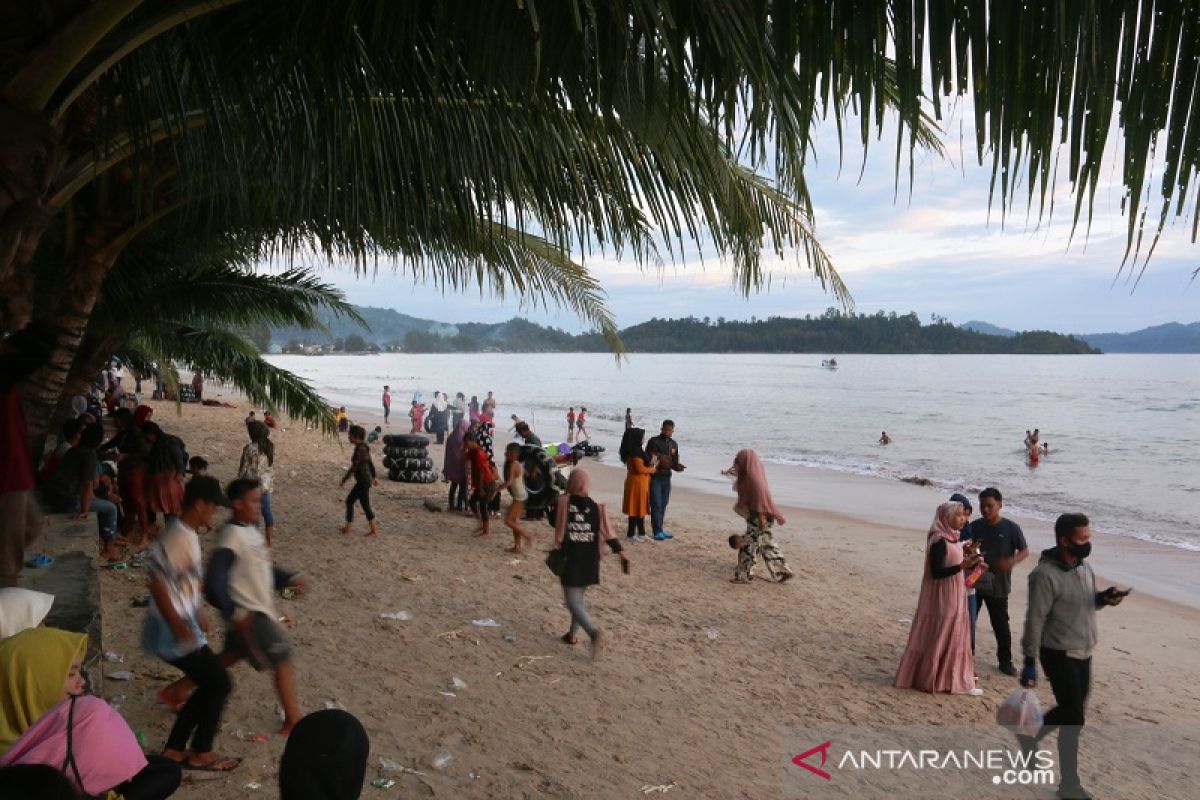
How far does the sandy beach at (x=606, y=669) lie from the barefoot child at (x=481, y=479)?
350 millimetres

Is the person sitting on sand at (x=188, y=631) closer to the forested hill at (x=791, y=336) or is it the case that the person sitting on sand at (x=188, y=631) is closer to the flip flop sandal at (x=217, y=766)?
the flip flop sandal at (x=217, y=766)

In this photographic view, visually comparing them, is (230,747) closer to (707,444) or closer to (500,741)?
(500,741)

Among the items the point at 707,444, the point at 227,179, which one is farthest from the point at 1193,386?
the point at 227,179

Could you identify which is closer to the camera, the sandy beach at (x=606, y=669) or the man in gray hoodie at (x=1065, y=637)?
the man in gray hoodie at (x=1065, y=637)

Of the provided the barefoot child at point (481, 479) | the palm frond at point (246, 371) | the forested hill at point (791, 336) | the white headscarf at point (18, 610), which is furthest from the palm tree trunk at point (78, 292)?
the forested hill at point (791, 336)

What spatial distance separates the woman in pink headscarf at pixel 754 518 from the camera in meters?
8.48

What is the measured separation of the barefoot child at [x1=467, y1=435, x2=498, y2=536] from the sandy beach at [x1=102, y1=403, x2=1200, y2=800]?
1.15ft

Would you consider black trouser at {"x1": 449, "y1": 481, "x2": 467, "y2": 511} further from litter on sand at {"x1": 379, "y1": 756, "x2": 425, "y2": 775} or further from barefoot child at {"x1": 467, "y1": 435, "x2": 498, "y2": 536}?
litter on sand at {"x1": 379, "y1": 756, "x2": 425, "y2": 775}

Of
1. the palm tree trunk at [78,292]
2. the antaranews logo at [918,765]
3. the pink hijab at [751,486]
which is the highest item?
the palm tree trunk at [78,292]

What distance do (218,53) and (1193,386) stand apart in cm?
9556

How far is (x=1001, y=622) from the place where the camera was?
6.58 metres

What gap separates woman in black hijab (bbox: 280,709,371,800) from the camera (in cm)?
174

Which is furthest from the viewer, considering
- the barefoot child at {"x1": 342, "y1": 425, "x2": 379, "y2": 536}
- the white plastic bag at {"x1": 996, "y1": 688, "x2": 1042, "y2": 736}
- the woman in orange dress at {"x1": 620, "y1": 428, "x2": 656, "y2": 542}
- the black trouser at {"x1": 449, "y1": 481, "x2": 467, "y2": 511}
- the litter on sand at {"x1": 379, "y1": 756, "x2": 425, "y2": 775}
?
the black trouser at {"x1": 449, "y1": 481, "x2": 467, "y2": 511}

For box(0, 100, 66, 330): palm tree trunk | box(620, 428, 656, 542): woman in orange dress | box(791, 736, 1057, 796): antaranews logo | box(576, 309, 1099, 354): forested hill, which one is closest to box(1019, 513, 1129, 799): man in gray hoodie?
box(791, 736, 1057, 796): antaranews logo
